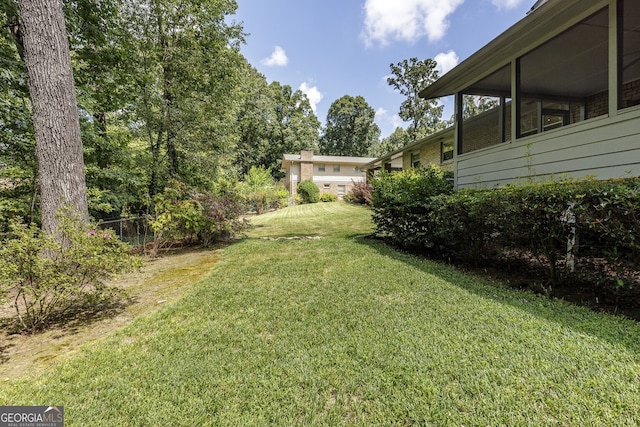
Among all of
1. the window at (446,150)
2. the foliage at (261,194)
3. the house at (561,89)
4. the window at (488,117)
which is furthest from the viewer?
the foliage at (261,194)

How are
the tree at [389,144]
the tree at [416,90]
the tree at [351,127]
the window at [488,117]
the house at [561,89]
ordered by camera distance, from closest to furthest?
the house at [561,89]
the window at [488,117]
the tree at [416,90]
the tree at [351,127]
the tree at [389,144]

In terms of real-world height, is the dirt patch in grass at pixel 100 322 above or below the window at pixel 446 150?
below

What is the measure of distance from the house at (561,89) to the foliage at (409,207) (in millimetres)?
1158

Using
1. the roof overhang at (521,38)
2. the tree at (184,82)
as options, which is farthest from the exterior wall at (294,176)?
the roof overhang at (521,38)

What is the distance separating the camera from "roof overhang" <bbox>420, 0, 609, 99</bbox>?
4066mm

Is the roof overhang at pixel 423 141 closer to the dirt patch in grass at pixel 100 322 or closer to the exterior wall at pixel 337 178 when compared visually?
the exterior wall at pixel 337 178

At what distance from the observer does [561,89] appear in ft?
26.3

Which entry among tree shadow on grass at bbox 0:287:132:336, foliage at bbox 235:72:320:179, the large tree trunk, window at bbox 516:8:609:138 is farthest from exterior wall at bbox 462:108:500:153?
foliage at bbox 235:72:320:179

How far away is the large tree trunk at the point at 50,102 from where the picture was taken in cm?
397

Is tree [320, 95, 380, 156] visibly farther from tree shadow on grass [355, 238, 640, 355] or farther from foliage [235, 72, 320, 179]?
tree shadow on grass [355, 238, 640, 355]

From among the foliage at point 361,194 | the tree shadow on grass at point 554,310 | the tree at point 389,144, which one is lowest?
the tree shadow on grass at point 554,310

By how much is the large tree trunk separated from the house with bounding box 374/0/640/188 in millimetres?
7292

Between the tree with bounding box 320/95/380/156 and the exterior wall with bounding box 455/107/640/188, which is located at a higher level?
the tree with bounding box 320/95/380/156

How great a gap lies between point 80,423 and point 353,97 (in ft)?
162
